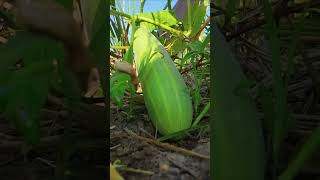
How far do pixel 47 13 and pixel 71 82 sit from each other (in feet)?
0.16

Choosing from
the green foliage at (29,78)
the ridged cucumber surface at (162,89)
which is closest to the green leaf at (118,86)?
the ridged cucumber surface at (162,89)

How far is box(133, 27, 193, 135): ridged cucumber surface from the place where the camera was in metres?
0.45

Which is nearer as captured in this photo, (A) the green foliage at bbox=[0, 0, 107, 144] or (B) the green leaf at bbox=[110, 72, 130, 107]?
(A) the green foliage at bbox=[0, 0, 107, 144]

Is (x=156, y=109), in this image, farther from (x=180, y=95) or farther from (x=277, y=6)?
(x=277, y=6)

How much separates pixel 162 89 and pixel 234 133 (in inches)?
5.7

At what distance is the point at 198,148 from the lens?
432 millimetres

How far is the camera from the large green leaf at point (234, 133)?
0.34 m

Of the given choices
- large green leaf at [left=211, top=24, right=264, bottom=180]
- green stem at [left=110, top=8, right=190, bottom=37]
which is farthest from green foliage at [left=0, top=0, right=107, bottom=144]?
green stem at [left=110, top=8, right=190, bottom=37]

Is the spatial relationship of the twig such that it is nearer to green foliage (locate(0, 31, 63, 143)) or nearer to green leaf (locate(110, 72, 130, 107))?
green leaf (locate(110, 72, 130, 107))

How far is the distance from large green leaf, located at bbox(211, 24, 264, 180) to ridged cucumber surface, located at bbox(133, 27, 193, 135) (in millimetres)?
105

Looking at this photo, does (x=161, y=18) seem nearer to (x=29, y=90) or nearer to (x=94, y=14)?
(x=94, y=14)

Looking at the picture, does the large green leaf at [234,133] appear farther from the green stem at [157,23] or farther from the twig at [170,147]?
the green stem at [157,23]

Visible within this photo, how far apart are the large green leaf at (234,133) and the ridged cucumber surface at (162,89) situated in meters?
0.11

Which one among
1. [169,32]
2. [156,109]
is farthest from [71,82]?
[169,32]
